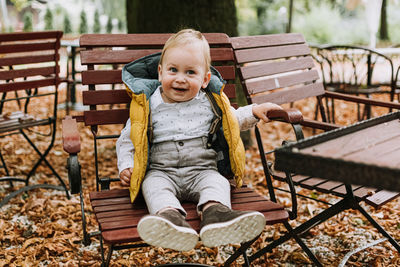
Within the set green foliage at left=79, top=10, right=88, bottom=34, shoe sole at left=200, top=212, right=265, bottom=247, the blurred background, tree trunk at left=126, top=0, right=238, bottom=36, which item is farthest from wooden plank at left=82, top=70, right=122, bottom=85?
green foliage at left=79, top=10, right=88, bottom=34

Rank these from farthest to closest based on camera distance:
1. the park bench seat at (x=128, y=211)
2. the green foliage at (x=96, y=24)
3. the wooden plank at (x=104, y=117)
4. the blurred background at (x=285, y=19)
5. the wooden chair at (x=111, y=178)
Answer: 1. the green foliage at (x=96, y=24)
2. the blurred background at (x=285, y=19)
3. the wooden plank at (x=104, y=117)
4. the wooden chair at (x=111, y=178)
5. the park bench seat at (x=128, y=211)

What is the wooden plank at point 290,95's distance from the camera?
10.0 feet

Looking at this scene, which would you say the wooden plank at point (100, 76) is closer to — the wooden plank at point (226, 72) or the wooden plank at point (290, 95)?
the wooden plank at point (226, 72)

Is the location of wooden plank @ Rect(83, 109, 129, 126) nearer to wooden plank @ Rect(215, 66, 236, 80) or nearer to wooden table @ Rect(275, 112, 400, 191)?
wooden plank @ Rect(215, 66, 236, 80)

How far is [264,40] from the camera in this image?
3195mm

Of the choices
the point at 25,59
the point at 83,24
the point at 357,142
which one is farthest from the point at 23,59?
the point at 83,24

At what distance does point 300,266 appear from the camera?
2.90 meters

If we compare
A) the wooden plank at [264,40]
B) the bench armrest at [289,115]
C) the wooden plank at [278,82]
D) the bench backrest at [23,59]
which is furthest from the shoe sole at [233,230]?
the bench backrest at [23,59]

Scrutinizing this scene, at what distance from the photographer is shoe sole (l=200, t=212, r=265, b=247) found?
6.07ft

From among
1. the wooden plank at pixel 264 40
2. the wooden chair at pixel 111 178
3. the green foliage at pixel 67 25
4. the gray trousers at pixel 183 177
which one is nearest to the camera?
the wooden chair at pixel 111 178

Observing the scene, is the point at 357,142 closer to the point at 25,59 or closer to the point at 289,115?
the point at 289,115

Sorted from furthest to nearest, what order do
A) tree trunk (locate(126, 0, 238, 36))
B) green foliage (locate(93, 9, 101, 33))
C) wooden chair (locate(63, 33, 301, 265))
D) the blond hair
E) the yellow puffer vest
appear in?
green foliage (locate(93, 9, 101, 33)) → tree trunk (locate(126, 0, 238, 36)) → the blond hair → the yellow puffer vest → wooden chair (locate(63, 33, 301, 265))

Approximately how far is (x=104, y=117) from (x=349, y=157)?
1611 millimetres

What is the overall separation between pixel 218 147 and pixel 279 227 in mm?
1123
